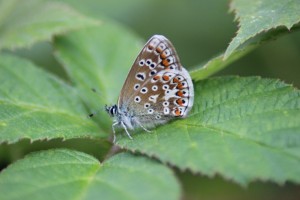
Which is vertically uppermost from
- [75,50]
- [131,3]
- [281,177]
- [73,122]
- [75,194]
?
[131,3]

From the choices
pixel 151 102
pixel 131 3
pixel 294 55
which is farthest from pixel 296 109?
pixel 131 3

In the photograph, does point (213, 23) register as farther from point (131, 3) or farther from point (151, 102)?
point (151, 102)

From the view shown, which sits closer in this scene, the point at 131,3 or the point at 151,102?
the point at 151,102

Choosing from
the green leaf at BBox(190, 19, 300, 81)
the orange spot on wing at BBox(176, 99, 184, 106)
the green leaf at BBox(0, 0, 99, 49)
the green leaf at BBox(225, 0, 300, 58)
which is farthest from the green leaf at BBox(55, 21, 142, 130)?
the green leaf at BBox(225, 0, 300, 58)

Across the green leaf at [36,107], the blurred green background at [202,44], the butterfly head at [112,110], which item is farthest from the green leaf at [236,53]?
the blurred green background at [202,44]

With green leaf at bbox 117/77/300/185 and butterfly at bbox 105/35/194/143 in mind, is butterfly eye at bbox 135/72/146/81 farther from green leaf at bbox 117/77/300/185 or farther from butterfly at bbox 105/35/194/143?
green leaf at bbox 117/77/300/185

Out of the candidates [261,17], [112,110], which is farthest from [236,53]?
[112,110]

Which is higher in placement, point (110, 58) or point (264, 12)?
point (264, 12)
